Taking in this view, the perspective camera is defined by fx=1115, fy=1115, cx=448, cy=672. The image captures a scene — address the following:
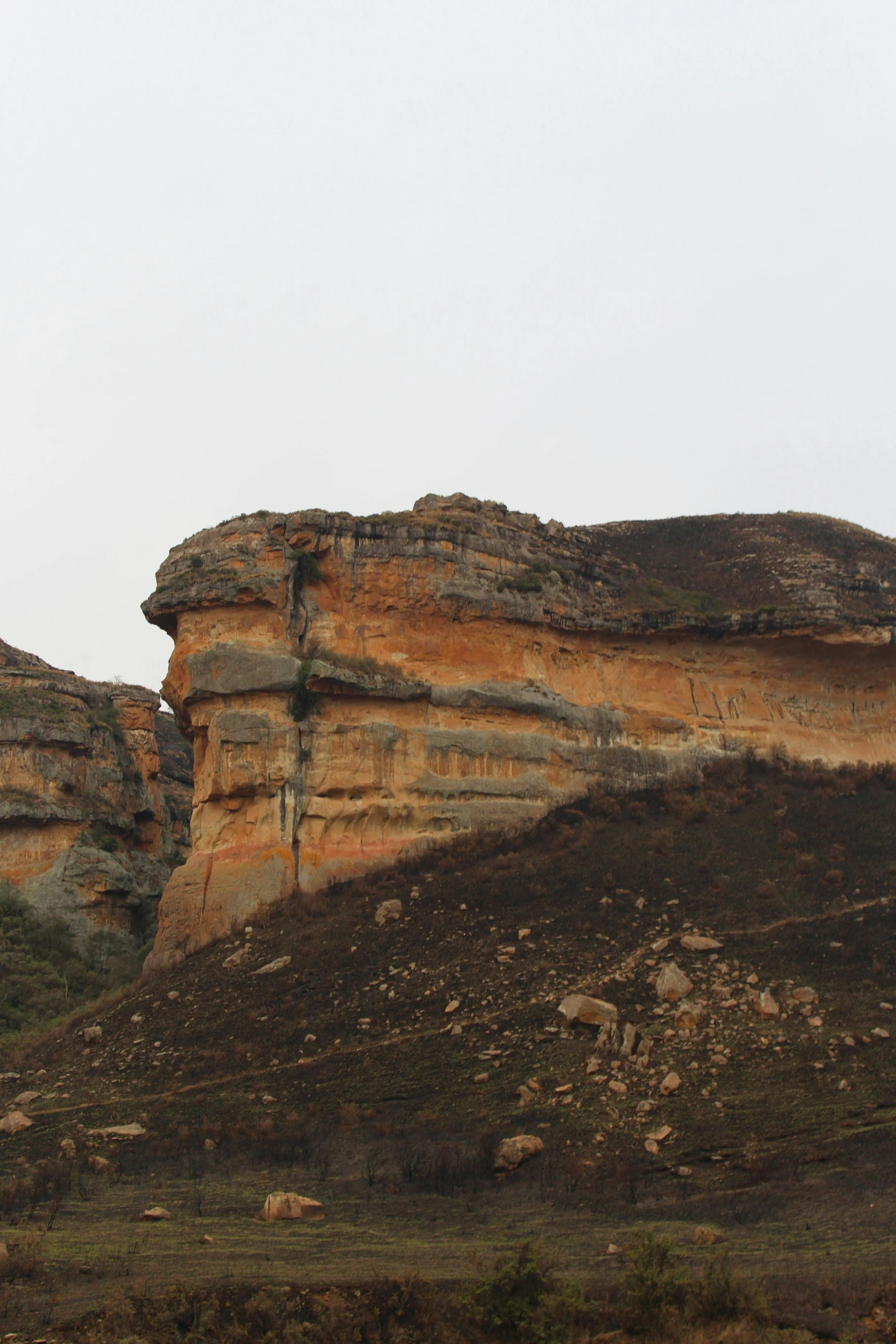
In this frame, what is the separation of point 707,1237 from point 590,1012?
586cm

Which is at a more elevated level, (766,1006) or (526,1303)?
(766,1006)

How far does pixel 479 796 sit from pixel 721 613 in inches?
356

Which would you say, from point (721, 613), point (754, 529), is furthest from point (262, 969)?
point (754, 529)

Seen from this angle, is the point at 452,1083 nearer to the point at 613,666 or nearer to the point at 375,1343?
the point at 375,1343

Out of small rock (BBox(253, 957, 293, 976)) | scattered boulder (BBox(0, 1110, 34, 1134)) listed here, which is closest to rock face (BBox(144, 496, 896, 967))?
small rock (BBox(253, 957, 293, 976))

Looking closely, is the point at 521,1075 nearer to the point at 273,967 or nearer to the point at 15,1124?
the point at 273,967

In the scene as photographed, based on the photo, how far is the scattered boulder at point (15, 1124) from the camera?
17297mm

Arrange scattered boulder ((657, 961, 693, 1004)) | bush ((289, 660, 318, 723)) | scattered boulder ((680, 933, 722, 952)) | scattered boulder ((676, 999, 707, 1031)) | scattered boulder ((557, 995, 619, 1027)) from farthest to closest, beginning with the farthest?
1. bush ((289, 660, 318, 723))
2. scattered boulder ((680, 933, 722, 952))
3. scattered boulder ((657, 961, 693, 1004))
4. scattered boulder ((557, 995, 619, 1027))
5. scattered boulder ((676, 999, 707, 1031))

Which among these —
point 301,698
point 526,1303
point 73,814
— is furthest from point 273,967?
point 73,814

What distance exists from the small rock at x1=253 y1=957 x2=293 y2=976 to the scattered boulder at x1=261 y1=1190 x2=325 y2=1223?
722 cm

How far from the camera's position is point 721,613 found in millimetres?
29781

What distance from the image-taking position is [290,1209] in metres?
13.7

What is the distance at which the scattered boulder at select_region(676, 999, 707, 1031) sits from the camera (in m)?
17.6

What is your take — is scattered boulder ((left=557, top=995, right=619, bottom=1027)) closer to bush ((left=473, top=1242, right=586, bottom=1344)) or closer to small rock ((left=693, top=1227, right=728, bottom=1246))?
small rock ((left=693, top=1227, right=728, bottom=1246))
